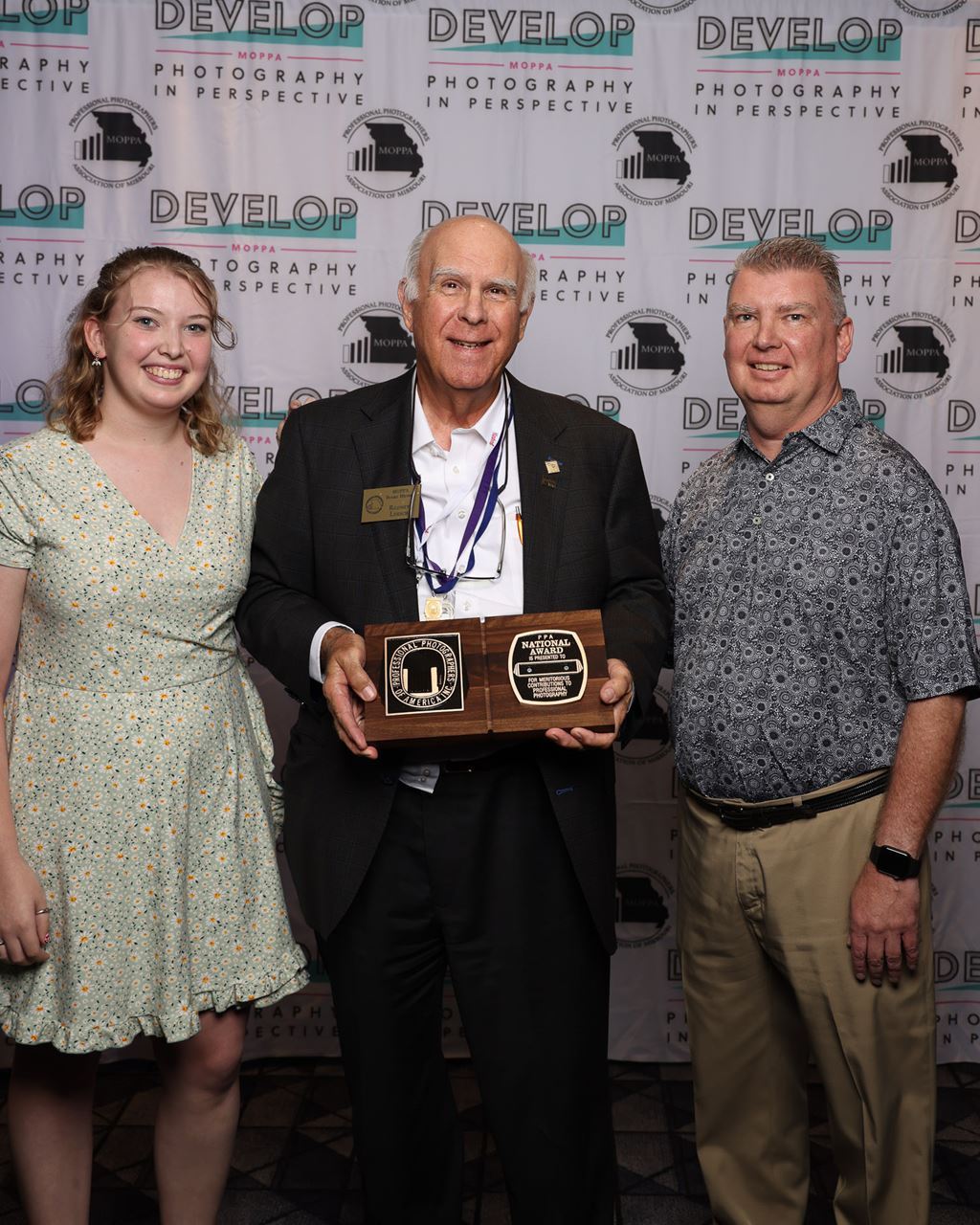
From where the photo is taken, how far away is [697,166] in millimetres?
3188

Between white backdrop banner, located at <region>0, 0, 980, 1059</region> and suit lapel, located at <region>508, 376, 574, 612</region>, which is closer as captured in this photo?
suit lapel, located at <region>508, 376, 574, 612</region>

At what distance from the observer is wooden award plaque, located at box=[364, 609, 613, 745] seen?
1713 millimetres

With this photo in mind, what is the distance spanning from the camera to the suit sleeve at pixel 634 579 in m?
1.98

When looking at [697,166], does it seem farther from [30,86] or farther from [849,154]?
[30,86]

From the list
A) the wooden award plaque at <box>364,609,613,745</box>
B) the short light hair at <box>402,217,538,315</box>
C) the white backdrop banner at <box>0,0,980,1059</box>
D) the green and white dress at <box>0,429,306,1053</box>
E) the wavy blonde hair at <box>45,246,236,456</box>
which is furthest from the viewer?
the white backdrop banner at <box>0,0,980,1059</box>

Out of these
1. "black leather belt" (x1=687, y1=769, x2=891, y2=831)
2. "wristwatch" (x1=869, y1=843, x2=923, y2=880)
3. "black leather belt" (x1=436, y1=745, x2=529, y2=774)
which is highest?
"black leather belt" (x1=436, y1=745, x2=529, y2=774)

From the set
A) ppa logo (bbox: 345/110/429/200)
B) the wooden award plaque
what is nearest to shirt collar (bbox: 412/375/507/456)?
the wooden award plaque

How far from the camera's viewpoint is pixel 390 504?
2.00 m

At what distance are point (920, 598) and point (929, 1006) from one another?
74 centimetres

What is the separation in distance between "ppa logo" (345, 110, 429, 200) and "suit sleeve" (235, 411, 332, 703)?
133 centimetres

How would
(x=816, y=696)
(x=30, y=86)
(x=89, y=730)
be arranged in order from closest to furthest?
(x=89, y=730)
(x=816, y=696)
(x=30, y=86)

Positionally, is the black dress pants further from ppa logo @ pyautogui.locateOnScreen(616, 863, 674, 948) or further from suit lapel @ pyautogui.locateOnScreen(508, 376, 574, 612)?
ppa logo @ pyautogui.locateOnScreen(616, 863, 674, 948)

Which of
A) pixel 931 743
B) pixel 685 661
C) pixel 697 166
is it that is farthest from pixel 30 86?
pixel 931 743

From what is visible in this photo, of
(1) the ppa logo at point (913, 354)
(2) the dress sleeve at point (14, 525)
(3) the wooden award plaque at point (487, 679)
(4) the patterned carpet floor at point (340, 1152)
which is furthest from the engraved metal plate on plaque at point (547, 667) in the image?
(1) the ppa logo at point (913, 354)
